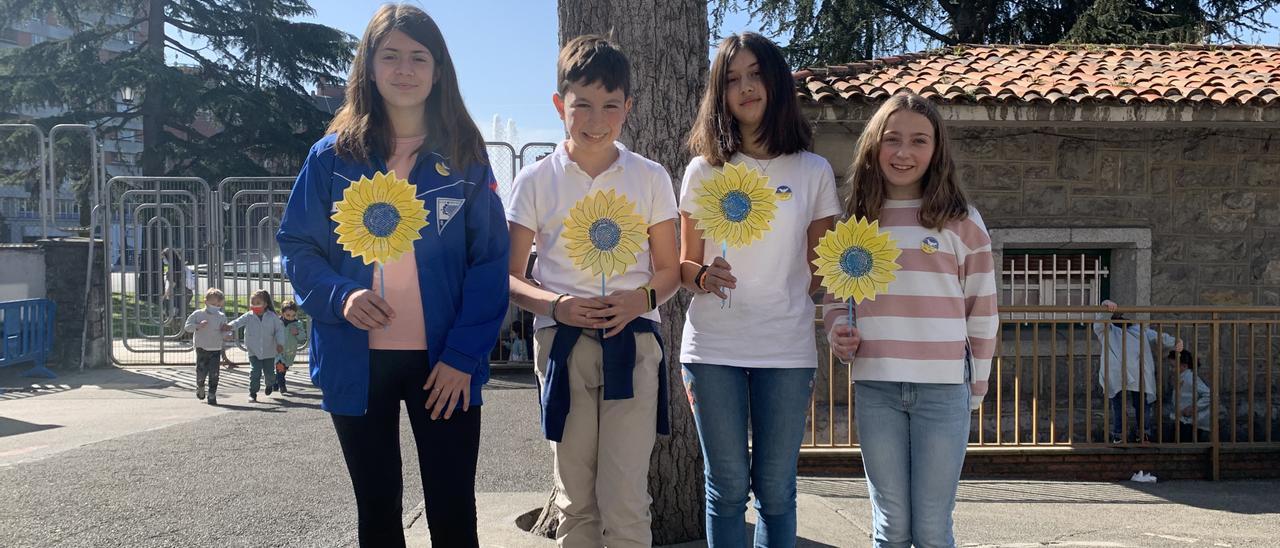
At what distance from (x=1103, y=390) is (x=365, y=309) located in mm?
6802

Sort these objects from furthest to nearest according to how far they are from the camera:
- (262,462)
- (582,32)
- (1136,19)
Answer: (1136,19) < (262,462) < (582,32)

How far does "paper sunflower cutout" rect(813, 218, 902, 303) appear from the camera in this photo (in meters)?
2.42

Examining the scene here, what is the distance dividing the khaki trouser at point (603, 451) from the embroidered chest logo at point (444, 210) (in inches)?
16.3

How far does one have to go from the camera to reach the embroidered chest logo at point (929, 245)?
2.51 meters

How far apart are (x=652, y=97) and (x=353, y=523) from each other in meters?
2.58

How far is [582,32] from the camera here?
341 cm

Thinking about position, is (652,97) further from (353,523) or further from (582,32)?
(353,523)

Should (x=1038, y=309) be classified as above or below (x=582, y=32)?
below

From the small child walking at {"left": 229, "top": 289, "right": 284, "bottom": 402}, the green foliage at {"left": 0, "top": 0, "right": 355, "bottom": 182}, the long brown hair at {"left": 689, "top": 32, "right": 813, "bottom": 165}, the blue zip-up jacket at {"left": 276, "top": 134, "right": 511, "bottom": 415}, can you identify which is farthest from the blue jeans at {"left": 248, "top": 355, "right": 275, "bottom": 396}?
the green foliage at {"left": 0, "top": 0, "right": 355, "bottom": 182}

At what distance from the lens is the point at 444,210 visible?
Result: 225 cm

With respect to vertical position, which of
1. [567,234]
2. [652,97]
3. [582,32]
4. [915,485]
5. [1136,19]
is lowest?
[915,485]

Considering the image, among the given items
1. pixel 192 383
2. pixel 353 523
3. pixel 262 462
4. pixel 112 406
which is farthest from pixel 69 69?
pixel 353 523

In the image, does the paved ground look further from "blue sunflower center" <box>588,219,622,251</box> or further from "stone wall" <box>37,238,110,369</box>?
"stone wall" <box>37,238,110,369</box>

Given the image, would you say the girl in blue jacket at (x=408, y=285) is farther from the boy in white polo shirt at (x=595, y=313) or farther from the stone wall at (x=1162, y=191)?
the stone wall at (x=1162, y=191)
